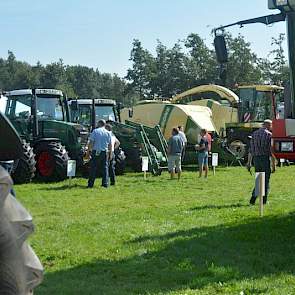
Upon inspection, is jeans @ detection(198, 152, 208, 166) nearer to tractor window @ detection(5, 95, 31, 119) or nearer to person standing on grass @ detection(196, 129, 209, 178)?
person standing on grass @ detection(196, 129, 209, 178)

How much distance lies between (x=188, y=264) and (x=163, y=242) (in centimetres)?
127

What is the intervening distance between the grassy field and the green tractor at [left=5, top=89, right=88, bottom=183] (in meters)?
2.68

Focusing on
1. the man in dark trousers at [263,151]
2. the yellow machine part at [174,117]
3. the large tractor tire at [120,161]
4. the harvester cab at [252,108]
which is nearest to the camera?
the man in dark trousers at [263,151]

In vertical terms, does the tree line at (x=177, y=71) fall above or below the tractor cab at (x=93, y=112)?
above

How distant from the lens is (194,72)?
6050 cm

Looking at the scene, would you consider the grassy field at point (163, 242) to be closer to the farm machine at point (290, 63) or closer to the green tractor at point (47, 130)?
the farm machine at point (290, 63)

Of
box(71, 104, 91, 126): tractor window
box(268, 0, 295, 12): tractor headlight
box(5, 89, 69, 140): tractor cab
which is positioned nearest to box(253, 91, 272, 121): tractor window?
box(71, 104, 91, 126): tractor window

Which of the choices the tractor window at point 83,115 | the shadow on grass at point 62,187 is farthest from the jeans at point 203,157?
the shadow on grass at point 62,187

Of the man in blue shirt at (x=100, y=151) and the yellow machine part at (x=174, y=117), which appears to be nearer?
the man in blue shirt at (x=100, y=151)

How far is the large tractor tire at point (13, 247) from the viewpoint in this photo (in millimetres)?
2652

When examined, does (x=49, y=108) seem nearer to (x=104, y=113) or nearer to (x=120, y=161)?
(x=120, y=161)

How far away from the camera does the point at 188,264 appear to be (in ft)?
24.0

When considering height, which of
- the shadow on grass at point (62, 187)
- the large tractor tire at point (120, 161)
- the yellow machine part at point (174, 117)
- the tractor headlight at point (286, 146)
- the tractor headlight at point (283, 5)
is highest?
the tractor headlight at point (283, 5)

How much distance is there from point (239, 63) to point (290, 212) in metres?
49.7
